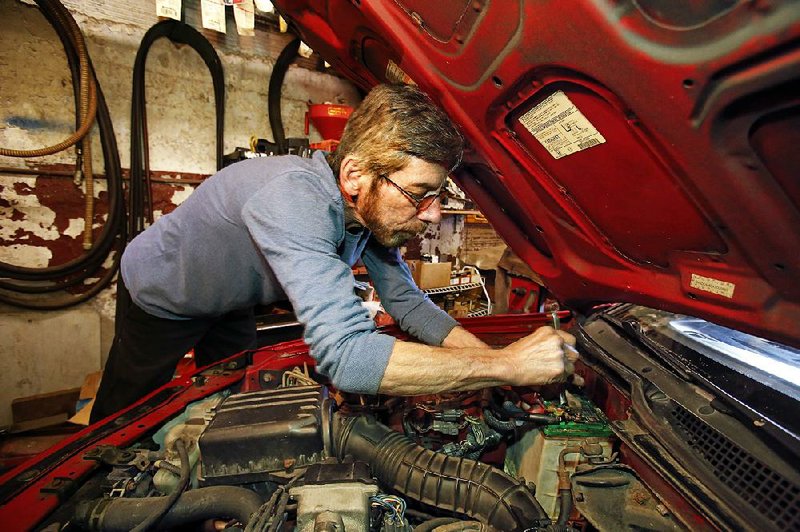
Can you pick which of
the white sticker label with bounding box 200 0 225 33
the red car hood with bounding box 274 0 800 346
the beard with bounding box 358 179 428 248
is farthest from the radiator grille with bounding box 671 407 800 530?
the white sticker label with bounding box 200 0 225 33

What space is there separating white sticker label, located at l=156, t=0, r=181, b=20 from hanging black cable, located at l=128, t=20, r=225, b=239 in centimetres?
24

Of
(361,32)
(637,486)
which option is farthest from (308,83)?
(637,486)

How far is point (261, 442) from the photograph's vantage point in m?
0.94

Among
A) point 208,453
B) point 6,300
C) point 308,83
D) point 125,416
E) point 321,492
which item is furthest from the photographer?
point 308,83

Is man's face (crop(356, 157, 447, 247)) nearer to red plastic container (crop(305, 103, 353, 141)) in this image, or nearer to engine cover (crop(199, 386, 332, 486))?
engine cover (crop(199, 386, 332, 486))

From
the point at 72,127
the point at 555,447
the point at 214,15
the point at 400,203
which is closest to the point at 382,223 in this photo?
the point at 400,203

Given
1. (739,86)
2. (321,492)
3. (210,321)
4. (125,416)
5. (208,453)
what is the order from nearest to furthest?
(739,86), (321,492), (208,453), (125,416), (210,321)

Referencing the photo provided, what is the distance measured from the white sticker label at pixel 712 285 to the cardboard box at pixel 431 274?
2.86 meters

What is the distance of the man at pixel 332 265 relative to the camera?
982 millimetres

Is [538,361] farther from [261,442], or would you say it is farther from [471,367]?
[261,442]

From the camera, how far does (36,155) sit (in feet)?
8.13

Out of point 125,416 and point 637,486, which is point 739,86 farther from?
point 125,416

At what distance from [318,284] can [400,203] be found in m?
0.44

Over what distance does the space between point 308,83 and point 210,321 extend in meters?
2.92
